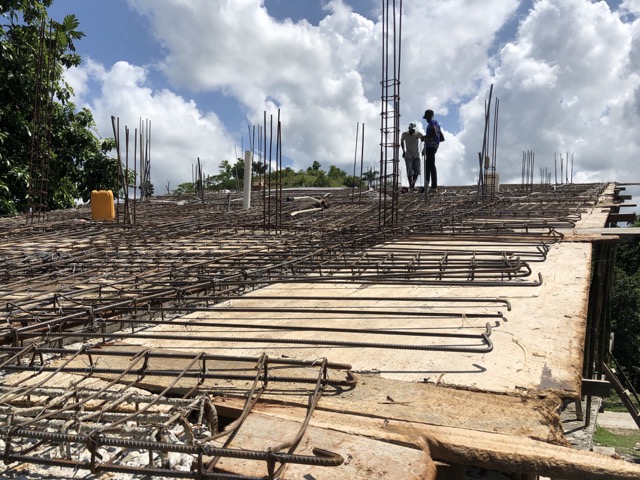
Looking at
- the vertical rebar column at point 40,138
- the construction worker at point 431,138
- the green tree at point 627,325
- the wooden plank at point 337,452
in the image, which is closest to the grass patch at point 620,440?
the construction worker at point 431,138

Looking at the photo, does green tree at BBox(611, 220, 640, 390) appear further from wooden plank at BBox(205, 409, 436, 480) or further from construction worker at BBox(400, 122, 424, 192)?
wooden plank at BBox(205, 409, 436, 480)

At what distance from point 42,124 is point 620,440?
12.9 metres

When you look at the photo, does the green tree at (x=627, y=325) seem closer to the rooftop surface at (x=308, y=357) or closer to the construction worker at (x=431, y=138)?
the construction worker at (x=431, y=138)

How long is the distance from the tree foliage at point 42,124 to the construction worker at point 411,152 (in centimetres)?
628

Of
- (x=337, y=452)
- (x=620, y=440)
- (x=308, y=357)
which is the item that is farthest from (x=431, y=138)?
(x=337, y=452)

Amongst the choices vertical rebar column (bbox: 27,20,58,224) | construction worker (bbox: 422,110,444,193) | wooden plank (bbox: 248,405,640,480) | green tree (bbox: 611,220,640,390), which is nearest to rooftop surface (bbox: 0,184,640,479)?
wooden plank (bbox: 248,405,640,480)

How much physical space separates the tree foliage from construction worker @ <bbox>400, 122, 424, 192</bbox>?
6.28 m

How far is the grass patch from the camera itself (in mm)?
9789

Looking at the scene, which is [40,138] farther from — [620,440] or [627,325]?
[627,325]

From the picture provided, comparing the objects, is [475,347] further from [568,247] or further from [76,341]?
[568,247]

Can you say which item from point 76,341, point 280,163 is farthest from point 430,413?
point 280,163

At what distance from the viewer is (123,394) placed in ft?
5.89

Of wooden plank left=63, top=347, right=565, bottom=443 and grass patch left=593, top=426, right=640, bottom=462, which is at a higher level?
wooden plank left=63, top=347, right=565, bottom=443

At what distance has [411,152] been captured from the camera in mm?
10438
